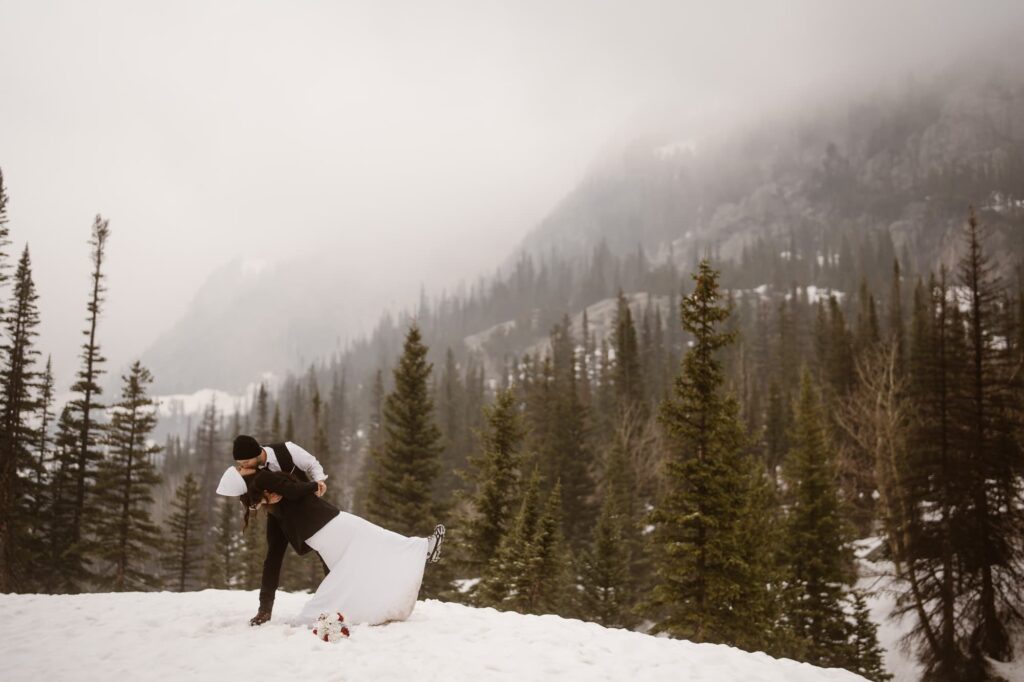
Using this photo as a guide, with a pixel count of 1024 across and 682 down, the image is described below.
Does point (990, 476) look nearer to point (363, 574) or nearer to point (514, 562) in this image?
point (514, 562)

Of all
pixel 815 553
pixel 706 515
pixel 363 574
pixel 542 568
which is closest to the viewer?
pixel 363 574

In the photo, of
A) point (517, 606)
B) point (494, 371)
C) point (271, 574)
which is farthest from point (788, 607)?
point (494, 371)

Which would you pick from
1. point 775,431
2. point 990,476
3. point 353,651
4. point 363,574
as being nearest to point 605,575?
point 990,476

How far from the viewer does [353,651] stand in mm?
6238

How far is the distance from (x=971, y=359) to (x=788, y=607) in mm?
12120

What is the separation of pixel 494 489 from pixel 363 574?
578 inches

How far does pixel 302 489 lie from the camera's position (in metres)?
7.21

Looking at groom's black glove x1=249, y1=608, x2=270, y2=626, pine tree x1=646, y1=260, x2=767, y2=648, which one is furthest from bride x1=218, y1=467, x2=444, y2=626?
pine tree x1=646, y1=260, x2=767, y2=648

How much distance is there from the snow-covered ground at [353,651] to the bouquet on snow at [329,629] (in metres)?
0.11

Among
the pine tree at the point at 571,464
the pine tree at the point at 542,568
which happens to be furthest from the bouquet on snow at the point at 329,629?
the pine tree at the point at 571,464

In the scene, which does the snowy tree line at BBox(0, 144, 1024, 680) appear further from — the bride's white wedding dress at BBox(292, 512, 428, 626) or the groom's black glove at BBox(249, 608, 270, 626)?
the groom's black glove at BBox(249, 608, 270, 626)

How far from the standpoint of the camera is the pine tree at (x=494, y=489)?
21641mm

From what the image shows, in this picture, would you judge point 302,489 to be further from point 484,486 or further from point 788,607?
point 788,607

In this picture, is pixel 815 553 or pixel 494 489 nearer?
pixel 494 489
